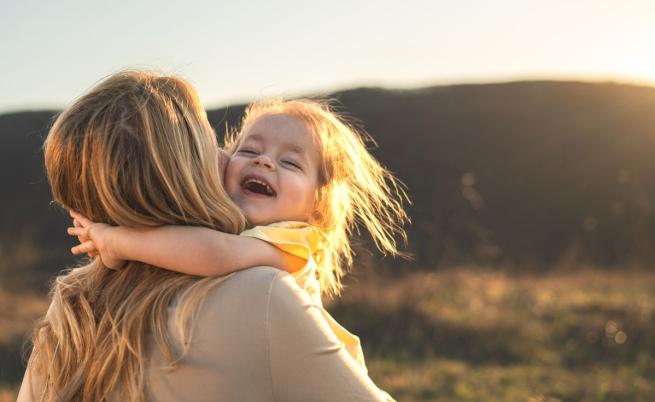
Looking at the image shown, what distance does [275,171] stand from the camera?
1895 mm

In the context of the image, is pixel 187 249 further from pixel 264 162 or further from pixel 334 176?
pixel 334 176

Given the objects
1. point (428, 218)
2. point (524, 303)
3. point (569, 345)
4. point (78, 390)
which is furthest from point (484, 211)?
point (78, 390)

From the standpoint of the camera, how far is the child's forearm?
137 cm

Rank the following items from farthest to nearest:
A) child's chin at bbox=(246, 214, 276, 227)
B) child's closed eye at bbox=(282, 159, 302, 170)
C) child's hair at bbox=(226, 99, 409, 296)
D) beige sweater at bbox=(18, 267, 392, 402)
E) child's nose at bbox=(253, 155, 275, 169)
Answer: child's hair at bbox=(226, 99, 409, 296)
child's closed eye at bbox=(282, 159, 302, 170)
child's nose at bbox=(253, 155, 275, 169)
child's chin at bbox=(246, 214, 276, 227)
beige sweater at bbox=(18, 267, 392, 402)

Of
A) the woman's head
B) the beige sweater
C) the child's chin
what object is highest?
the woman's head

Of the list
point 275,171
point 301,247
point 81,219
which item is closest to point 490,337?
point 275,171

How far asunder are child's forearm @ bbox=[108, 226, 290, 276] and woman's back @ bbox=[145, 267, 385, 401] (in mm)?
98

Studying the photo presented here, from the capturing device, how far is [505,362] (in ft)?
20.3

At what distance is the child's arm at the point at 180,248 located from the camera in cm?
137

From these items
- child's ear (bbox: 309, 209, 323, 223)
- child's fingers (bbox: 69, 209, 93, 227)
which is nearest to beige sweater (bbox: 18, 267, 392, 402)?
child's fingers (bbox: 69, 209, 93, 227)

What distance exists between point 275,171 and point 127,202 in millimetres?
564

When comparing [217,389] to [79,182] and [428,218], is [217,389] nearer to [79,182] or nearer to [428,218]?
[79,182]

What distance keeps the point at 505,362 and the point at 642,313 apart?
1267 mm

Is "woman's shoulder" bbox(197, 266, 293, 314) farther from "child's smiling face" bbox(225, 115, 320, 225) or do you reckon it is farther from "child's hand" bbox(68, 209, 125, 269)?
"child's smiling face" bbox(225, 115, 320, 225)
